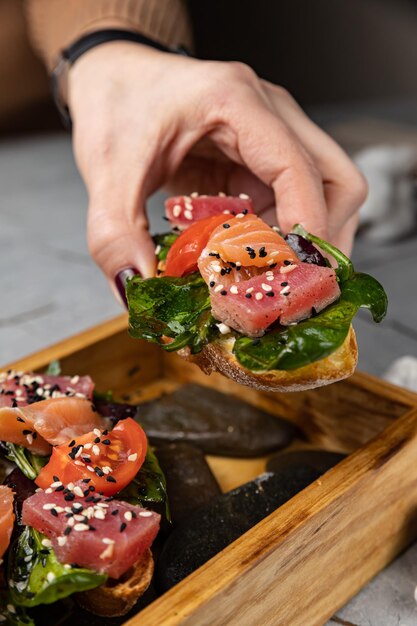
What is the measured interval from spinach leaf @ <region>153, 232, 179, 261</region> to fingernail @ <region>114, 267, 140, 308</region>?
7 centimetres

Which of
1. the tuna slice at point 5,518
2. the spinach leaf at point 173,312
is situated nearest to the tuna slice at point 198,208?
the spinach leaf at point 173,312

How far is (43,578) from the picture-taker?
3.93 feet

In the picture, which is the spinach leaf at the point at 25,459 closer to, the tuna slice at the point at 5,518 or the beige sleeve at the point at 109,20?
Answer: the tuna slice at the point at 5,518

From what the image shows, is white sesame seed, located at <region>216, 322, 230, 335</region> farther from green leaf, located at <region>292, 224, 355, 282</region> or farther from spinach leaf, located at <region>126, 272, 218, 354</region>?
green leaf, located at <region>292, 224, 355, 282</region>

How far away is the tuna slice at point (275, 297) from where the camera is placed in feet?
4.54

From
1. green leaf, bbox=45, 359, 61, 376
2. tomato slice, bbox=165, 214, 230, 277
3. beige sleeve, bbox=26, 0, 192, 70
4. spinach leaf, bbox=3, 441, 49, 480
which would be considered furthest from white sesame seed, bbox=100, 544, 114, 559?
beige sleeve, bbox=26, 0, 192, 70

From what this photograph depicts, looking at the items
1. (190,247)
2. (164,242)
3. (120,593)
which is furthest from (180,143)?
(120,593)

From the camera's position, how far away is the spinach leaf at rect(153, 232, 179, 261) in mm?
1855

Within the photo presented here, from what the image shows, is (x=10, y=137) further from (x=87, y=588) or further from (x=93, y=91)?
(x=87, y=588)

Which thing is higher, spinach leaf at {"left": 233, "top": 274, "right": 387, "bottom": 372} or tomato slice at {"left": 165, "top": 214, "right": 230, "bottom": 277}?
spinach leaf at {"left": 233, "top": 274, "right": 387, "bottom": 372}

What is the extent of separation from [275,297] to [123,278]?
0.57m

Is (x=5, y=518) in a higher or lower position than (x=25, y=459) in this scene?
higher

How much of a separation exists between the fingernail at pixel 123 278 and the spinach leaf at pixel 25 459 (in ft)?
1.59

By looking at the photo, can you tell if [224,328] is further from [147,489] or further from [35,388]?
[35,388]
